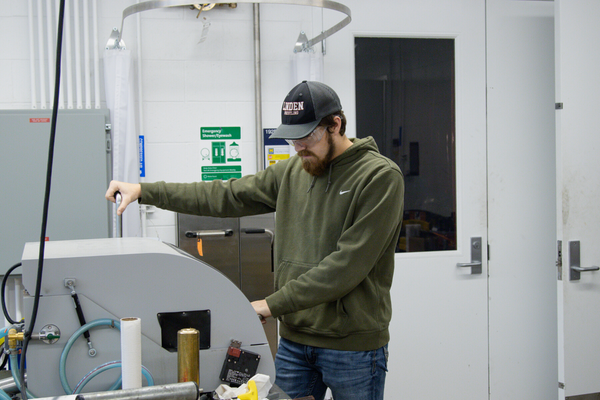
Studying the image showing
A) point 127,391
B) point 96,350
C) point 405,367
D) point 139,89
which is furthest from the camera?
point 405,367

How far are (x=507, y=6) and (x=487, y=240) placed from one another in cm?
112

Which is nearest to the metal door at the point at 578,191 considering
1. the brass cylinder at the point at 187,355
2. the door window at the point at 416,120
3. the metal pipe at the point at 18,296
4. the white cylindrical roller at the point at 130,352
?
the door window at the point at 416,120

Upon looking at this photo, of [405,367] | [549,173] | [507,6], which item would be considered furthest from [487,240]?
[507,6]

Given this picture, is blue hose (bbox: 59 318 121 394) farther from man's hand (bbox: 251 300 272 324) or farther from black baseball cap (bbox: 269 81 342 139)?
black baseball cap (bbox: 269 81 342 139)

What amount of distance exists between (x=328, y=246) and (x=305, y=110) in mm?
395

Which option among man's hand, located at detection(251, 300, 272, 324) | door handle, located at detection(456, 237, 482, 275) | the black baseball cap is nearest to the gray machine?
man's hand, located at detection(251, 300, 272, 324)

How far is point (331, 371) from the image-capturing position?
63.1 inches

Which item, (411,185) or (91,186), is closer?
(91,186)

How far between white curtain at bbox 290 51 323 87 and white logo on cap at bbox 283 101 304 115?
34.0 inches

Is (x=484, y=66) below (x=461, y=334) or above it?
above

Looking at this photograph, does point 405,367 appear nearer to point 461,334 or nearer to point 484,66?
point 461,334

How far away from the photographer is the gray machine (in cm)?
104

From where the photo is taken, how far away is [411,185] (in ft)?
8.64

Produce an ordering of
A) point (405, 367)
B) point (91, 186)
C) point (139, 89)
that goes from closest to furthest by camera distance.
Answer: point (91, 186) → point (139, 89) → point (405, 367)
